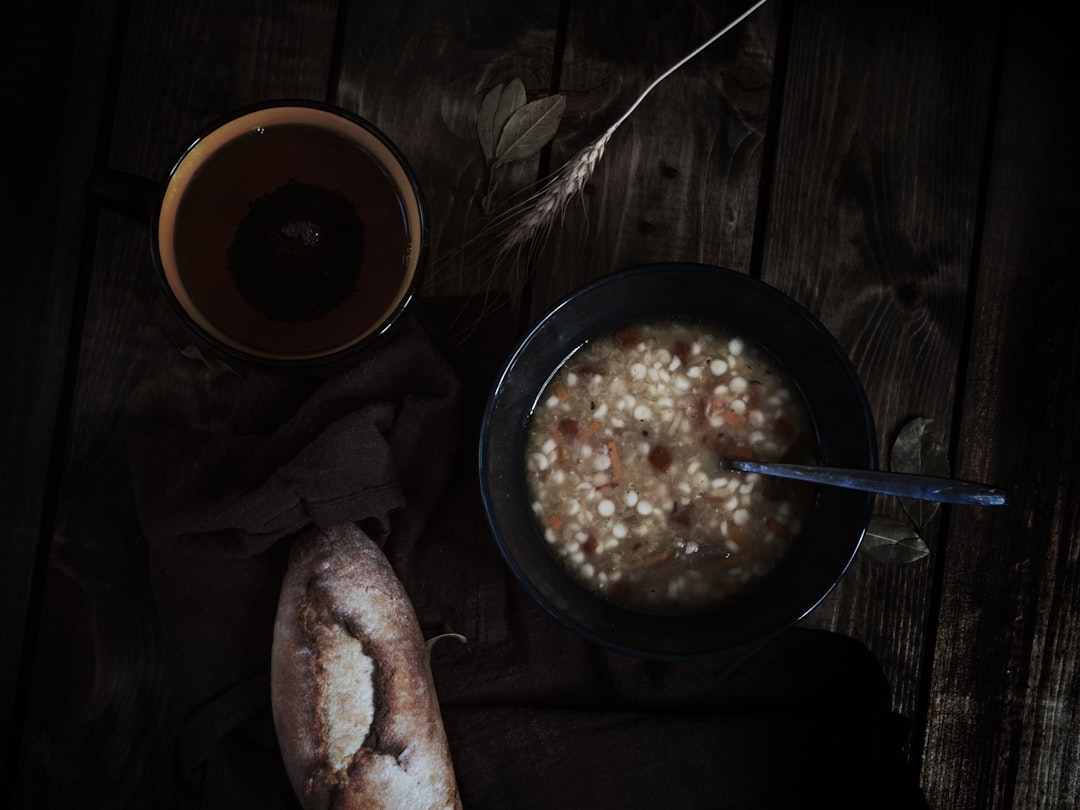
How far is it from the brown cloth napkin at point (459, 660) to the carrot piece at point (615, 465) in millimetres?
263

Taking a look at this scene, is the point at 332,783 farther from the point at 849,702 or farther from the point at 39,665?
the point at 849,702

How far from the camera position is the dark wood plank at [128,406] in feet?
5.12

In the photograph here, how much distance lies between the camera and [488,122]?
157cm

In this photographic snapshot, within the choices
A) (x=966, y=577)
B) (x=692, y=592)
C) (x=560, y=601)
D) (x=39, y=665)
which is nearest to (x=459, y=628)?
(x=560, y=601)

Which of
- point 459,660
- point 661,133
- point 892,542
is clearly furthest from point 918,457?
point 459,660

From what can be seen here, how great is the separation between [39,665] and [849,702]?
142 centimetres

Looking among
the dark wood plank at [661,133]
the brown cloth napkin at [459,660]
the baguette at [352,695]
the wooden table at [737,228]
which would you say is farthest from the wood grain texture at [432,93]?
the baguette at [352,695]

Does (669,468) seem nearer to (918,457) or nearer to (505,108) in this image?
(918,457)

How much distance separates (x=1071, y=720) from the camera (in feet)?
5.26

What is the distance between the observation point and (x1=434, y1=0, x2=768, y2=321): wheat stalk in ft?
4.91

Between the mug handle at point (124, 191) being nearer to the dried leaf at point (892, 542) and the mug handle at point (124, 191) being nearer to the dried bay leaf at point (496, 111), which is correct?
the dried bay leaf at point (496, 111)

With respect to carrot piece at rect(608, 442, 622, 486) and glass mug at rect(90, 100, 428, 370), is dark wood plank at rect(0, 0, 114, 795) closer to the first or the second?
glass mug at rect(90, 100, 428, 370)

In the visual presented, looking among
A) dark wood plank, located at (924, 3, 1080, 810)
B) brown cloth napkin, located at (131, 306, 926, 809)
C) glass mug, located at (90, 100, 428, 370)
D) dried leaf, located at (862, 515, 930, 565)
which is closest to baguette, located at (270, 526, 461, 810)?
brown cloth napkin, located at (131, 306, 926, 809)

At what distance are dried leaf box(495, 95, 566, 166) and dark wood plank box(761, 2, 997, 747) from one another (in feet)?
1.38
